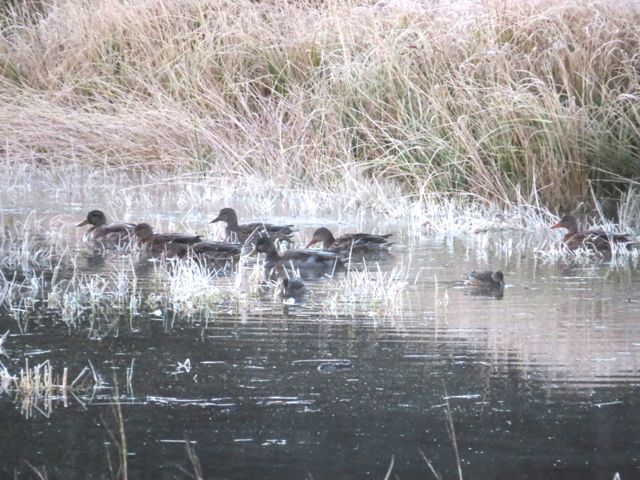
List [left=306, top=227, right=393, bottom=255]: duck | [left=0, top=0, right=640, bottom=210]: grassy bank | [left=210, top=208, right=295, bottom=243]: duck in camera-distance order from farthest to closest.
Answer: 1. [left=0, top=0, right=640, bottom=210]: grassy bank
2. [left=210, top=208, right=295, bottom=243]: duck
3. [left=306, top=227, right=393, bottom=255]: duck

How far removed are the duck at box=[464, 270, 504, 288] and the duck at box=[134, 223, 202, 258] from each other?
7.74 feet

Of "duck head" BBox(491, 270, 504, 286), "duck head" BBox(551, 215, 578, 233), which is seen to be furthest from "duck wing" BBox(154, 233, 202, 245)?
"duck head" BBox(551, 215, 578, 233)

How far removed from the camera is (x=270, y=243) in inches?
405

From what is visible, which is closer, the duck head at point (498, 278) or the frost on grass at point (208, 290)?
the frost on grass at point (208, 290)

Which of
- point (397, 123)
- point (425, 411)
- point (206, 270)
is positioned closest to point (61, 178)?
point (397, 123)

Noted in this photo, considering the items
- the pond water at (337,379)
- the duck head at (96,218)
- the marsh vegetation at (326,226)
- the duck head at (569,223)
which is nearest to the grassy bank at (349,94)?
the marsh vegetation at (326,226)

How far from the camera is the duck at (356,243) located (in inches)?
425

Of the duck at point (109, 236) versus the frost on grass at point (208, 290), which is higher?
the duck at point (109, 236)

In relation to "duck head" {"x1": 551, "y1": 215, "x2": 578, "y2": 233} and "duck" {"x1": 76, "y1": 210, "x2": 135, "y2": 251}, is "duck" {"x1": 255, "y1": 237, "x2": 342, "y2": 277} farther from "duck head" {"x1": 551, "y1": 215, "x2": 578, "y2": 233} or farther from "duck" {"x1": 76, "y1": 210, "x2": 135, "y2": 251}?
"duck head" {"x1": 551, "y1": 215, "x2": 578, "y2": 233}

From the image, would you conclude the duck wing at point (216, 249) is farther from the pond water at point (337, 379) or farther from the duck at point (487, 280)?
the duck at point (487, 280)

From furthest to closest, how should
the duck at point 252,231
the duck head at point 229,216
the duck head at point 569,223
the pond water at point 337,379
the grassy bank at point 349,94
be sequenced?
the grassy bank at point 349,94 < the duck head at point 569,223 < the duck head at point 229,216 < the duck at point 252,231 < the pond water at point 337,379

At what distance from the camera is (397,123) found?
47.6ft

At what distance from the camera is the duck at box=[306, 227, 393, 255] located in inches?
425

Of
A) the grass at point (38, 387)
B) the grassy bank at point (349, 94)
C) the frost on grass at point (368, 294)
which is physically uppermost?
the grassy bank at point (349, 94)
